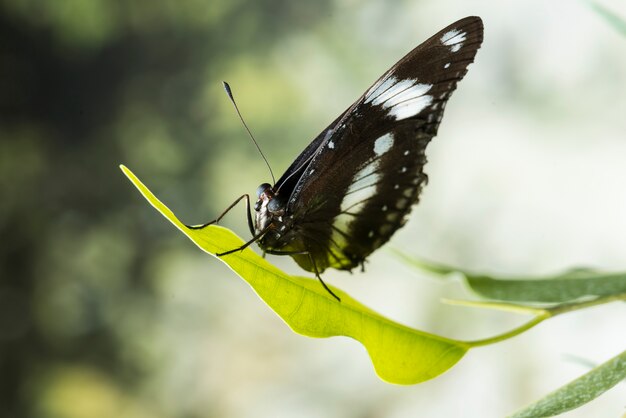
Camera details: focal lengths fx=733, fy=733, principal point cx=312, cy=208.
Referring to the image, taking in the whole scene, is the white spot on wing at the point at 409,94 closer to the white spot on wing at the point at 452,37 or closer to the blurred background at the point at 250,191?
the white spot on wing at the point at 452,37

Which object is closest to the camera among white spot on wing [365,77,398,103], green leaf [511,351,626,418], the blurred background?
green leaf [511,351,626,418]

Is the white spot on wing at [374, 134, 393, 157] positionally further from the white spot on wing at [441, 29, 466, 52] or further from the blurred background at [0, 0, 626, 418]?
the blurred background at [0, 0, 626, 418]

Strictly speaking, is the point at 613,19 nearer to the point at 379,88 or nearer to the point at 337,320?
the point at 379,88

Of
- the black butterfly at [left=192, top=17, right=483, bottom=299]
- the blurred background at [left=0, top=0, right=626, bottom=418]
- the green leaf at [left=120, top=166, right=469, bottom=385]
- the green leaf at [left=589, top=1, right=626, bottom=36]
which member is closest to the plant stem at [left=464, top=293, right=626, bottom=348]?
the green leaf at [left=120, top=166, right=469, bottom=385]

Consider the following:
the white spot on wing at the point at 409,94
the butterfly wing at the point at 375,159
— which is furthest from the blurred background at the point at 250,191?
the white spot on wing at the point at 409,94

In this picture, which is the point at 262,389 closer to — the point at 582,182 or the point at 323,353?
the point at 323,353

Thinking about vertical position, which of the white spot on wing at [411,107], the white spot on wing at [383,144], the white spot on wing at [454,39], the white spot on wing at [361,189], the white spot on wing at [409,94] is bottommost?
the white spot on wing at [361,189]

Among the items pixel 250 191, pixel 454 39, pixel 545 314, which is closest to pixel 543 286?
pixel 545 314
